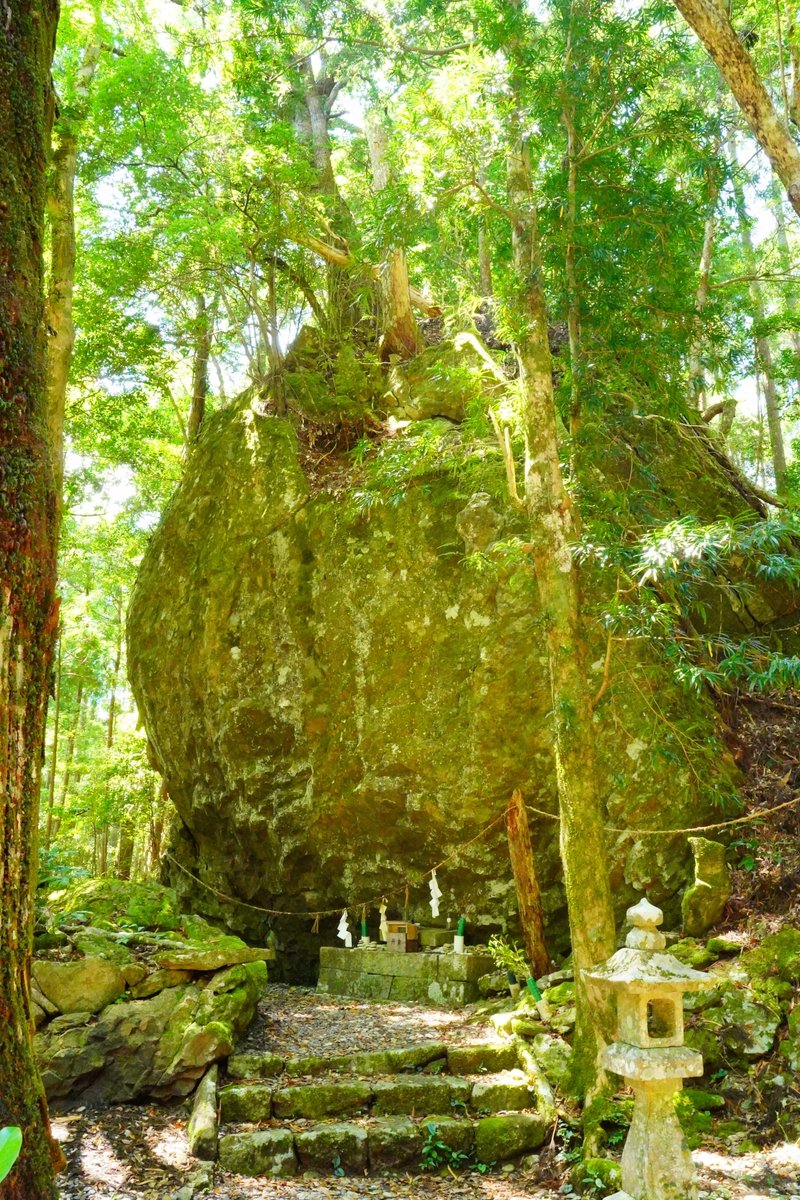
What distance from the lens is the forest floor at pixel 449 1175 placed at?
14.1 ft

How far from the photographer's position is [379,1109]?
17.3 ft

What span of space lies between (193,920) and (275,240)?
808 cm

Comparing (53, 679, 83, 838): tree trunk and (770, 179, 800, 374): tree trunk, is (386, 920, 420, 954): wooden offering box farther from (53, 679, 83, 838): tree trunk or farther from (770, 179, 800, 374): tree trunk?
(770, 179, 800, 374): tree trunk

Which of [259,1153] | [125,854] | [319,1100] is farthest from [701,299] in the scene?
[125,854]

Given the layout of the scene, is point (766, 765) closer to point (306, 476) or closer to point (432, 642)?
point (432, 642)

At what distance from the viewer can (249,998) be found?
20.2 feet

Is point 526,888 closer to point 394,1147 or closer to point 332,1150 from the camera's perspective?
point 394,1147

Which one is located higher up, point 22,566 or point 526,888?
point 22,566

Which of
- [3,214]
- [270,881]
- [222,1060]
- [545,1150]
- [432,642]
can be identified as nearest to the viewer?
[3,214]

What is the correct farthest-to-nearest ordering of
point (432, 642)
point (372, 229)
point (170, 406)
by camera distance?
point (170, 406)
point (432, 642)
point (372, 229)

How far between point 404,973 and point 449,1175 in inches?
118

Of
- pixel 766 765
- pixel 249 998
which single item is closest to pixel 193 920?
pixel 249 998

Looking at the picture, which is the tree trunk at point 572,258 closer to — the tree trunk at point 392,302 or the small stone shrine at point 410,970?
the tree trunk at point 392,302

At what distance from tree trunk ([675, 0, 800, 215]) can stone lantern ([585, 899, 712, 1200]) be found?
462cm
